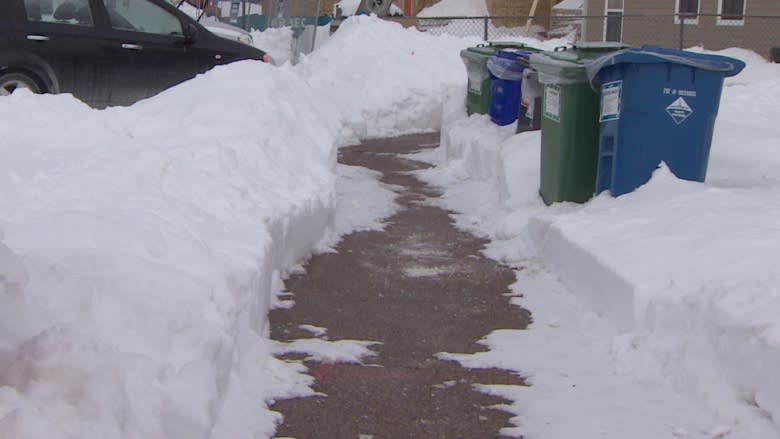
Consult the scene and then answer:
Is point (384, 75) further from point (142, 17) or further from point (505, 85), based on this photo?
point (142, 17)

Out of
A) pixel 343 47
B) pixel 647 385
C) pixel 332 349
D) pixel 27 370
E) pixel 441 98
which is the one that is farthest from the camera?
pixel 343 47

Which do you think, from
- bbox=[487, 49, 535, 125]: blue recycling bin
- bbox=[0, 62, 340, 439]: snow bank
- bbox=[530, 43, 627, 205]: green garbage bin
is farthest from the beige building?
bbox=[0, 62, 340, 439]: snow bank

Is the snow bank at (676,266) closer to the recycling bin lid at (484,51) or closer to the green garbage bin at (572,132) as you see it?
the green garbage bin at (572,132)

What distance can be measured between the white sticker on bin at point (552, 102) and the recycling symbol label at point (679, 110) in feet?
3.17

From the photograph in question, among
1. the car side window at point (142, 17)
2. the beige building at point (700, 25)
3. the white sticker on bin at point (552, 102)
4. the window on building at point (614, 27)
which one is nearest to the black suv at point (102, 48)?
the car side window at point (142, 17)

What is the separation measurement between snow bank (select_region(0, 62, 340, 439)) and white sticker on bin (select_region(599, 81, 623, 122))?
2.05 metres

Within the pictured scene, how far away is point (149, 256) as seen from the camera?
4879 millimetres

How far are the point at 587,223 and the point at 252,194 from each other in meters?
2.14

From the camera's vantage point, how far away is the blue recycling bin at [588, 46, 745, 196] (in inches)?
299

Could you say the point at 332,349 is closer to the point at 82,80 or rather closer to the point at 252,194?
the point at 252,194

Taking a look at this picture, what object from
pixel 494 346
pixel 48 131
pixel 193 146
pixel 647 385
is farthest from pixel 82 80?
pixel 647 385

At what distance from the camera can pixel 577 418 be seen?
470 cm

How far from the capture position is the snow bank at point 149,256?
10.9ft

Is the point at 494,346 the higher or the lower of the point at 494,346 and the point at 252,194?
the lower
